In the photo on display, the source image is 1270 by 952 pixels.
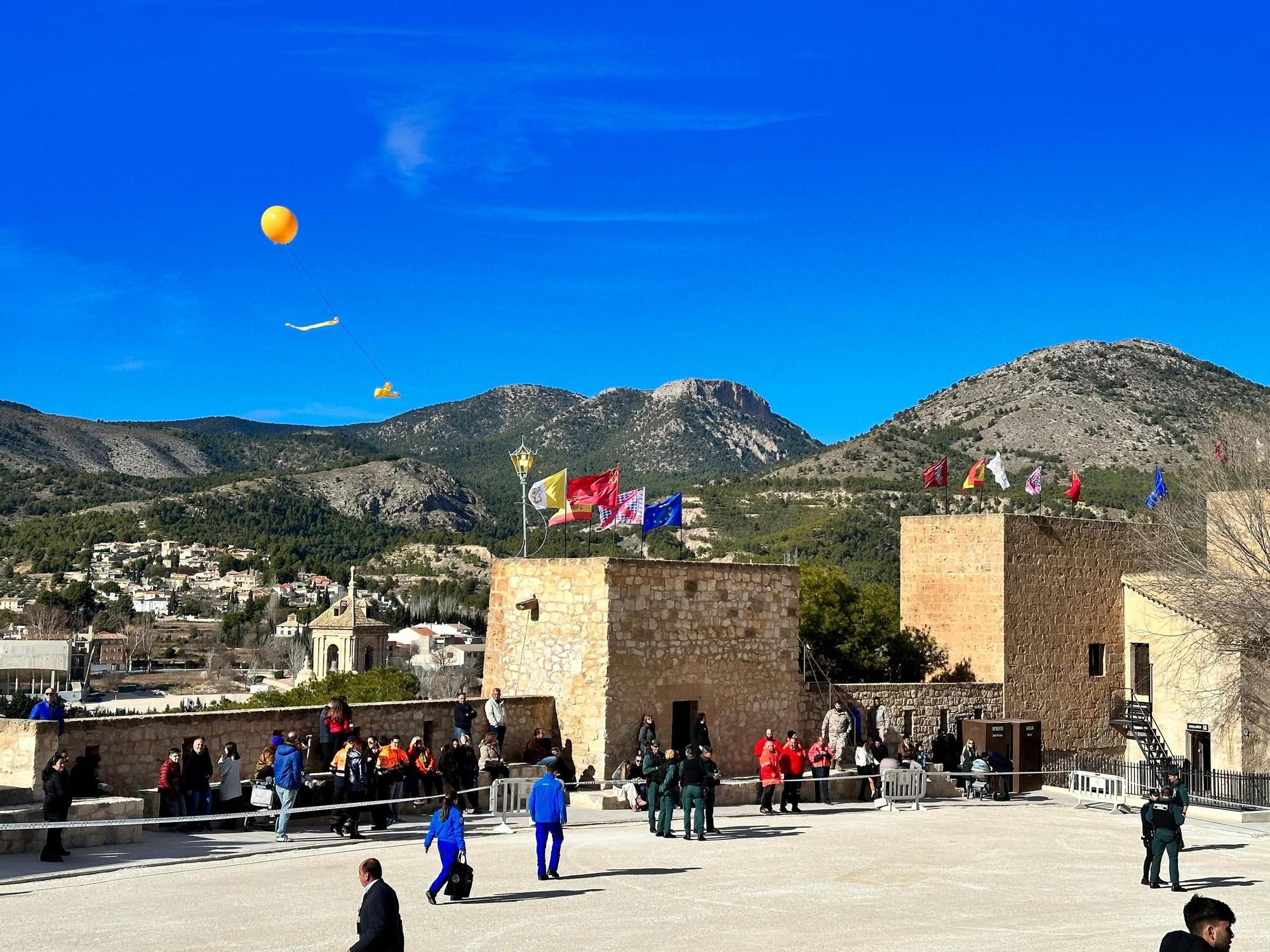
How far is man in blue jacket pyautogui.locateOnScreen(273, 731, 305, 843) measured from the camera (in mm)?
15055

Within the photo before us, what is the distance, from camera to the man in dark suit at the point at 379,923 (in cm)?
795

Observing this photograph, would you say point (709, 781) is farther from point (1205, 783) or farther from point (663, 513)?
point (1205, 783)

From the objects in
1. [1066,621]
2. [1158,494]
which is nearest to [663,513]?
[1066,621]

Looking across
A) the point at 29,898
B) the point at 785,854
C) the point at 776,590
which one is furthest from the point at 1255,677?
the point at 29,898

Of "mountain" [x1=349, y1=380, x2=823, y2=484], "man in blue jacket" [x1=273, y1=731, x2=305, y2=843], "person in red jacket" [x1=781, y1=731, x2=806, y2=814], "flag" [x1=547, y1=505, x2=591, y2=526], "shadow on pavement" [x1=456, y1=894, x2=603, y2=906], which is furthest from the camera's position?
A: "mountain" [x1=349, y1=380, x2=823, y2=484]

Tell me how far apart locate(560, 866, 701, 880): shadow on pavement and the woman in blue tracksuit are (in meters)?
1.89

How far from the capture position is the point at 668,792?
1623 cm

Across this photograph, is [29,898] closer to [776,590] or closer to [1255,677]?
[776,590]

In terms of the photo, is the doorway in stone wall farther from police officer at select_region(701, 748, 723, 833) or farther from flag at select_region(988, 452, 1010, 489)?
flag at select_region(988, 452, 1010, 489)

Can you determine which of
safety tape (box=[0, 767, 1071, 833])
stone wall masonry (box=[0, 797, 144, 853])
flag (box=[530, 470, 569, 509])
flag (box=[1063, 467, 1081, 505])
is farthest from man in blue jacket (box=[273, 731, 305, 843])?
flag (box=[1063, 467, 1081, 505])

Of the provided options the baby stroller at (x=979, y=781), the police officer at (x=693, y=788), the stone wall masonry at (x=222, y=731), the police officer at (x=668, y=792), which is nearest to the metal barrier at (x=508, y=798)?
the stone wall masonry at (x=222, y=731)

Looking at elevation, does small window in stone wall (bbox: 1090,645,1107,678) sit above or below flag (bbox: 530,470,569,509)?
below

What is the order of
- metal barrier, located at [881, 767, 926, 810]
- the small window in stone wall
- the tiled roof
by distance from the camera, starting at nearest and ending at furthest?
metal barrier, located at [881, 767, 926, 810], the small window in stone wall, the tiled roof

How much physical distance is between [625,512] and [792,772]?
6.48m
